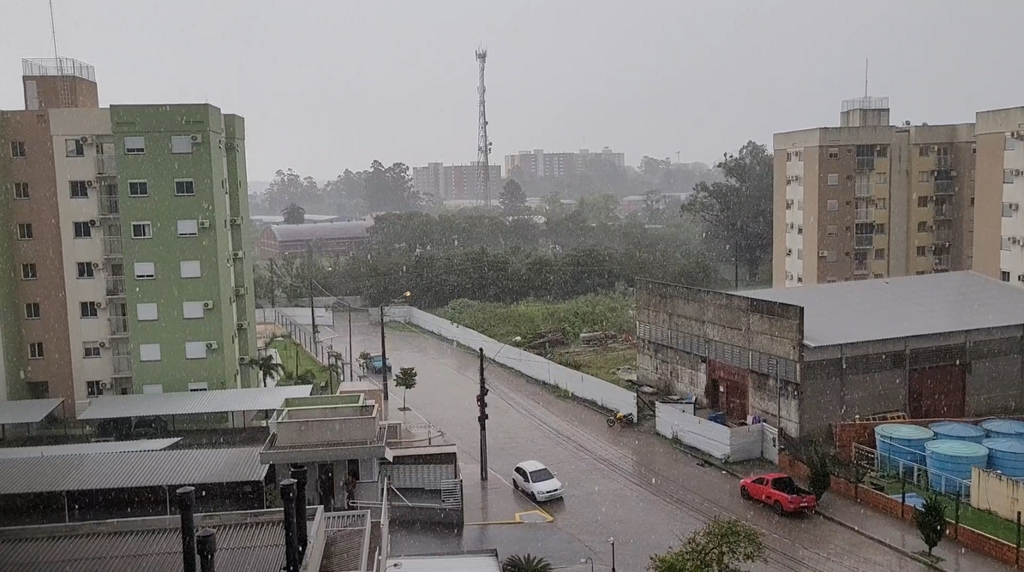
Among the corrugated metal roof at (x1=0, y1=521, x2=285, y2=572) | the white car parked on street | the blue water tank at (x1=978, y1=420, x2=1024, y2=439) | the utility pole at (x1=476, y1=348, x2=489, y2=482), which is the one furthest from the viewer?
the utility pole at (x1=476, y1=348, x2=489, y2=482)

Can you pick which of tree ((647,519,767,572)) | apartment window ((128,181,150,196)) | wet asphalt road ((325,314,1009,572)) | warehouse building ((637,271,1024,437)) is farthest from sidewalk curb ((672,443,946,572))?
apartment window ((128,181,150,196))

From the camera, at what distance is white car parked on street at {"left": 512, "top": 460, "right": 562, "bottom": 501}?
1354 centimetres

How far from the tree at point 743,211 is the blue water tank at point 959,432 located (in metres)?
26.4

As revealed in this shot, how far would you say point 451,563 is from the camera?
994 centimetres

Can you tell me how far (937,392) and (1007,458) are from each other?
3.40 meters

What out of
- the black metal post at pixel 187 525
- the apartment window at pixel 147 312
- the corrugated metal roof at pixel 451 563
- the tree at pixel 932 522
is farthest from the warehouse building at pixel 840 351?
the black metal post at pixel 187 525

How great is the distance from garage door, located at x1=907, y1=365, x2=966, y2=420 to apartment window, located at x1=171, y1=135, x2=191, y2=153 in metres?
14.2

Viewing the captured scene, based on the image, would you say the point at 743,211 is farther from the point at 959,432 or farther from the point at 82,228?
the point at 82,228

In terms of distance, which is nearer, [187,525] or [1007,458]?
[187,525]

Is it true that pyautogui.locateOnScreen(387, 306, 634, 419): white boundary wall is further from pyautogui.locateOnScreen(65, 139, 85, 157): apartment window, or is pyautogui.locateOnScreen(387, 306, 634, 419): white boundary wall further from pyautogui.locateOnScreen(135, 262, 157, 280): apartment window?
pyautogui.locateOnScreen(65, 139, 85, 157): apartment window

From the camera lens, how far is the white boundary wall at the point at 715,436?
48.7 ft

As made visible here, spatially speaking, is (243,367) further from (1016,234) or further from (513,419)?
(1016,234)

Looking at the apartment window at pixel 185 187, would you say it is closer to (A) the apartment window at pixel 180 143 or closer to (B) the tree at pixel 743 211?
(A) the apartment window at pixel 180 143

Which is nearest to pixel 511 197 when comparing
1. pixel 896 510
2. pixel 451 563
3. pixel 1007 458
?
pixel 1007 458
